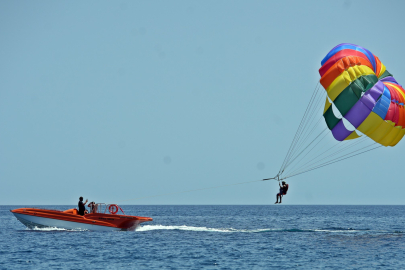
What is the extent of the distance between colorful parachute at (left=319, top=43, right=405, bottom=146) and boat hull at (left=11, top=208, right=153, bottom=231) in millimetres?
14456

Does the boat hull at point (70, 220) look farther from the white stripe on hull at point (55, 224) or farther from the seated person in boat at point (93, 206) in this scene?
the seated person in boat at point (93, 206)

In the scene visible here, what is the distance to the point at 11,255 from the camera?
2459cm

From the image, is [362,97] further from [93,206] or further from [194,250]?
[93,206]

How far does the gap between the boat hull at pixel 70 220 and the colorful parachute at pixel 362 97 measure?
14.5 metres

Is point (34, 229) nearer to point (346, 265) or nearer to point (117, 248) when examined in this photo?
point (117, 248)

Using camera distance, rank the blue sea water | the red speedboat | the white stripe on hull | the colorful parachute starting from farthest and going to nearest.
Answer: the white stripe on hull → the red speedboat → the colorful parachute → the blue sea water

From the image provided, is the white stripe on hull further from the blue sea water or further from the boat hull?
the blue sea water

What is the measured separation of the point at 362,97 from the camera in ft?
81.4

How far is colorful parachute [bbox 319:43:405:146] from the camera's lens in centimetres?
2452

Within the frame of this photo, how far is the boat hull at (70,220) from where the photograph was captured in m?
32.2

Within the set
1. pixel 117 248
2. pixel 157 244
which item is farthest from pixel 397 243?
pixel 117 248

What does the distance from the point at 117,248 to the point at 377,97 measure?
610 inches

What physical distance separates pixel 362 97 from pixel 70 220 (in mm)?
19355

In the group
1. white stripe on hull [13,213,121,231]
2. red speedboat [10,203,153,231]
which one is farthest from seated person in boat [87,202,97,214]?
white stripe on hull [13,213,121,231]
